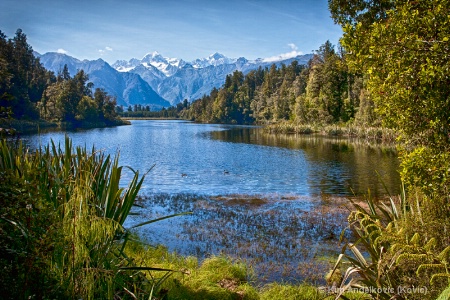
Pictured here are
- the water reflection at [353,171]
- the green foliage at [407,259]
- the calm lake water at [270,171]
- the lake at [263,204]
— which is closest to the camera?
the green foliage at [407,259]

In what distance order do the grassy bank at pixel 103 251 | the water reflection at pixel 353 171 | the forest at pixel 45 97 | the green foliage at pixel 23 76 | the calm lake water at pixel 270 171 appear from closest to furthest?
the grassy bank at pixel 103 251 < the water reflection at pixel 353 171 < the calm lake water at pixel 270 171 < the green foliage at pixel 23 76 < the forest at pixel 45 97

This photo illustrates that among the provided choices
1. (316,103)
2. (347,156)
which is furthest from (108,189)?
(316,103)

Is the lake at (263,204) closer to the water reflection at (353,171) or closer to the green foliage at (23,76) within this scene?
the water reflection at (353,171)

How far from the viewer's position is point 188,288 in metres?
7.29

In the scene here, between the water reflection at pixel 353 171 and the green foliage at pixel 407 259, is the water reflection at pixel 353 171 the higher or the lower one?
the lower one

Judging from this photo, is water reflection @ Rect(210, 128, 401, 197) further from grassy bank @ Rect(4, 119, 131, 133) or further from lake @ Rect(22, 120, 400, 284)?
grassy bank @ Rect(4, 119, 131, 133)

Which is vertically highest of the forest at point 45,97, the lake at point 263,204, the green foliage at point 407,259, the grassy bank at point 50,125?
the forest at point 45,97

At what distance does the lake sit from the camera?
1141 cm

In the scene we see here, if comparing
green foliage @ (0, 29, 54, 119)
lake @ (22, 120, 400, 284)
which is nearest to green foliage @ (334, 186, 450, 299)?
lake @ (22, 120, 400, 284)

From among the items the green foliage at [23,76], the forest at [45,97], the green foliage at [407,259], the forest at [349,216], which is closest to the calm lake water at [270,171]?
the forest at [349,216]

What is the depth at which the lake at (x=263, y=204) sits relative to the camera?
11.4 metres

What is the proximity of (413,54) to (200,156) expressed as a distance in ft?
118

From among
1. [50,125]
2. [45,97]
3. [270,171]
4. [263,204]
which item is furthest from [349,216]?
[45,97]

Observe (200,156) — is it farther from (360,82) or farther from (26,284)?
(360,82)
